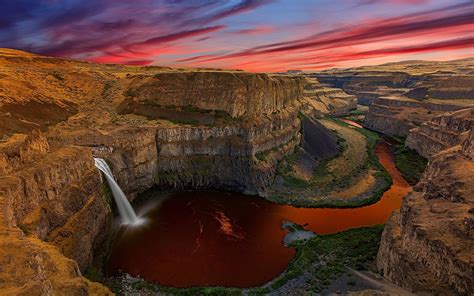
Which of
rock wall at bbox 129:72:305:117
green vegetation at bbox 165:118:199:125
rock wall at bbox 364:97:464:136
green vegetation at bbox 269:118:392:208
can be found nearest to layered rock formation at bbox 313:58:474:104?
rock wall at bbox 364:97:464:136

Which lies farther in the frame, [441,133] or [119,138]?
[441,133]

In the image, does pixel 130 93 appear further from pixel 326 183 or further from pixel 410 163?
pixel 410 163

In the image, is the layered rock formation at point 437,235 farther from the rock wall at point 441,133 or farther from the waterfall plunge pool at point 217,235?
the rock wall at point 441,133

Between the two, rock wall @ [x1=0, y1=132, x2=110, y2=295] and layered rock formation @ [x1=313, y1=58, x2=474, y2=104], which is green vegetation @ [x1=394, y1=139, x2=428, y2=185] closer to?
layered rock formation @ [x1=313, y1=58, x2=474, y2=104]

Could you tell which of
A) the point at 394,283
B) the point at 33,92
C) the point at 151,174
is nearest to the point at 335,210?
the point at 394,283

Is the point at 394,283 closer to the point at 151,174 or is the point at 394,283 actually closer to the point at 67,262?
the point at 67,262

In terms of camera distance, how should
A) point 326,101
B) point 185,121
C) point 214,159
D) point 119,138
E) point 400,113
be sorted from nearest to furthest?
1. point 119,138
2. point 214,159
3. point 185,121
4. point 400,113
5. point 326,101

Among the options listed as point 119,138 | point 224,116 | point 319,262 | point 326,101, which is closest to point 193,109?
point 224,116

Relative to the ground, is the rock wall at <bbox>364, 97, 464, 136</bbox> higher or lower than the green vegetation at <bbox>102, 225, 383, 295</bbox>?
higher

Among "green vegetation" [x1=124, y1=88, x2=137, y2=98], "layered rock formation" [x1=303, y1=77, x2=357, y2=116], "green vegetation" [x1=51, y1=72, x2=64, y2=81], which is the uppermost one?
"green vegetation" [x1=51, y1=72, x2=64, y2=81]
